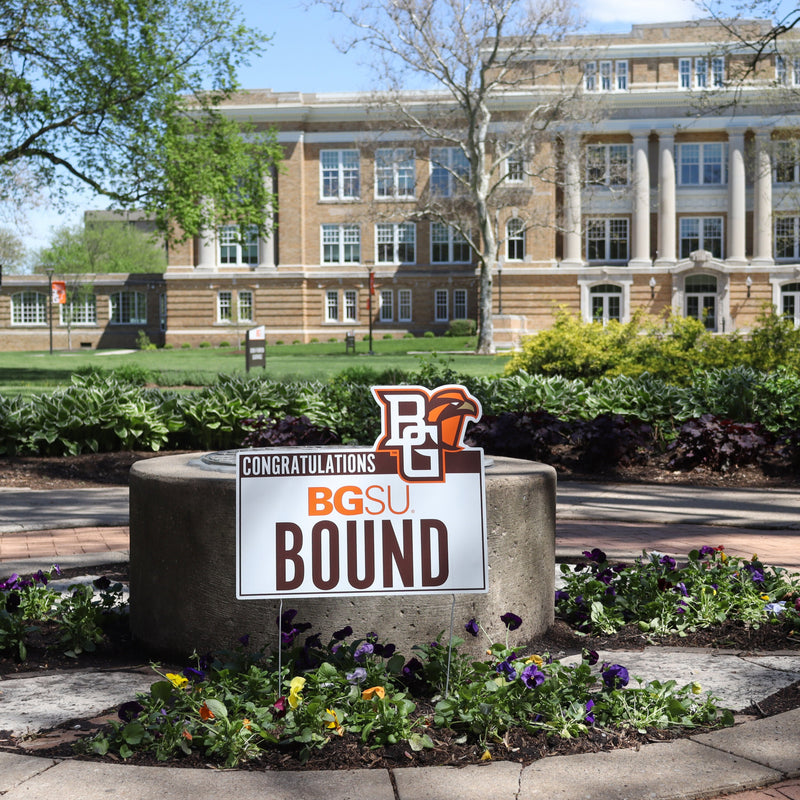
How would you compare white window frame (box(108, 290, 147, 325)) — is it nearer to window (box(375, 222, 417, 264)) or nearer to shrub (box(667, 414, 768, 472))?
window (box(375, 222, 417, 264))

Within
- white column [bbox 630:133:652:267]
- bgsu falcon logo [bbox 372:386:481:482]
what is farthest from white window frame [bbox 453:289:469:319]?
bgsu falcon logo [bbox 372:386:481:482]

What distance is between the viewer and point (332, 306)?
59.7 meters

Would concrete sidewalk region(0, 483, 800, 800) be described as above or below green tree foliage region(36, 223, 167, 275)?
below

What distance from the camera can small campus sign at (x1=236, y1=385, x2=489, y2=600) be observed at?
3.56 metres

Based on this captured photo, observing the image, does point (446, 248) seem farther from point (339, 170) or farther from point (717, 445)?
point (717, 445)

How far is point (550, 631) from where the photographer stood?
4.64 metres

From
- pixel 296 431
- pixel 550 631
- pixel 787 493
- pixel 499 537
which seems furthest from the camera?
pixel 296 431

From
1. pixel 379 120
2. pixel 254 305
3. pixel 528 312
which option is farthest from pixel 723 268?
pixel 254 305

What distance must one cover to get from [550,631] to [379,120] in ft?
169

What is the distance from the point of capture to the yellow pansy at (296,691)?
3.32m

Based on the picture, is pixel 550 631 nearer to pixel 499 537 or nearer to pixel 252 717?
pixel 499 537

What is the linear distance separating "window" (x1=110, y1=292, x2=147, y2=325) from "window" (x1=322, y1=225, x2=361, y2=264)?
42.1 ft

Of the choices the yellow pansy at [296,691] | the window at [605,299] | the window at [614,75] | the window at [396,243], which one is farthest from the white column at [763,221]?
the yellow pansy at [296,691]

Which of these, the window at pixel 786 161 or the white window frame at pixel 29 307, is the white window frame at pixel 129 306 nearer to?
the white window frame at pixel 29 307
